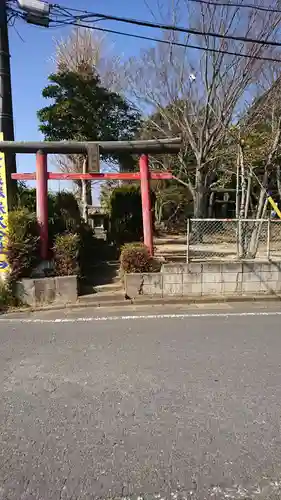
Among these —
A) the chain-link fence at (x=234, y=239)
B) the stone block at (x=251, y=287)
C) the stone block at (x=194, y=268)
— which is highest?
the chain-link fence at (x=234, y=239)

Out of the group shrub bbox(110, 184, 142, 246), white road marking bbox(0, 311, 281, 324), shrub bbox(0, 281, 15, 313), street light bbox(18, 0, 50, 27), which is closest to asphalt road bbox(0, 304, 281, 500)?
white road marking bbox(0, 311, 281, 324)

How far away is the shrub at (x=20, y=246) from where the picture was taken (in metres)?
6.98

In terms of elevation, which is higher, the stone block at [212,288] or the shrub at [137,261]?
the shrub at [137,261]

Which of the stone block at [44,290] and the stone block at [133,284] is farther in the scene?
the stone block at [133,284]

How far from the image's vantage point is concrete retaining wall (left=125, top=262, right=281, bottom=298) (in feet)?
23.8

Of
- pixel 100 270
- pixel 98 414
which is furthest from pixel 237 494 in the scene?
pixel 100 270

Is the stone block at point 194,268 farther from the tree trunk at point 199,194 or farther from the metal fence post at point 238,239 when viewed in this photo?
the tree trunk at point 199,194

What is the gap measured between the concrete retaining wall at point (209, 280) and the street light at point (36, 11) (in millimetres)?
5397

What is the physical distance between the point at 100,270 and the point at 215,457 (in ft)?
23.1

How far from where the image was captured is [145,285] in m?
7.27

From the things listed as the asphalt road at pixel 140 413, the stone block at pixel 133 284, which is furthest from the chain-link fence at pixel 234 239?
the asphalt road at pixel 140 413

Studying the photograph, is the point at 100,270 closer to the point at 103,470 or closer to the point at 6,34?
the point at 6,34

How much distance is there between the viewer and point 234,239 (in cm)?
888

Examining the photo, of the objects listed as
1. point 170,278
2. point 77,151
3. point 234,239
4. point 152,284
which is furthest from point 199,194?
point 152,284
